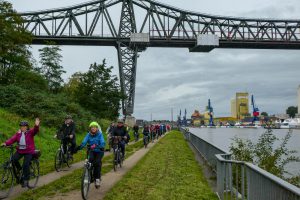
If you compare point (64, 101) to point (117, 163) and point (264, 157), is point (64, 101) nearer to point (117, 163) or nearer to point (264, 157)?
point (117, 163)

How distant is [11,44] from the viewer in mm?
39375

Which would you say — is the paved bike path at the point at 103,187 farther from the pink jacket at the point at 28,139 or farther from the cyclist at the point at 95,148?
the pink jacket at the point at 28,139

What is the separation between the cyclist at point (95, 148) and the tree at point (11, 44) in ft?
92.5

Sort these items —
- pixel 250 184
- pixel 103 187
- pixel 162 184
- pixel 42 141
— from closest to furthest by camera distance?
pixel 250 184, pixel 103 187, pixel 162 184, pixel 42 141

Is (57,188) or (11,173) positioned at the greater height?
(11,173)

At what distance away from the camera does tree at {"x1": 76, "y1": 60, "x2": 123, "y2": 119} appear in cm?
4756

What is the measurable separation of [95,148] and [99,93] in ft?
119

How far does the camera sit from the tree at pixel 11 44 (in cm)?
3928

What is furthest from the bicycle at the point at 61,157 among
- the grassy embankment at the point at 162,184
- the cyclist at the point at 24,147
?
the cyclist at the point at 24,147

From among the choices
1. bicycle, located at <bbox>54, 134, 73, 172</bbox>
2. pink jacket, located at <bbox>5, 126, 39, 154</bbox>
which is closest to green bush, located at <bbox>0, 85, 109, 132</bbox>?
bicycle, located at <bbox>54, 134, 73, 172</bbox>

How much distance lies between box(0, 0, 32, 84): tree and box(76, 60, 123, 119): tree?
241 inches

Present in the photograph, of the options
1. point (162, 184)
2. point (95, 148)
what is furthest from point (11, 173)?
point (162, 184)

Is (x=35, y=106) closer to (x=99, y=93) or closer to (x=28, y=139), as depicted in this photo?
(x=99, y=93)

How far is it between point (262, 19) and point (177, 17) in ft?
53.4
